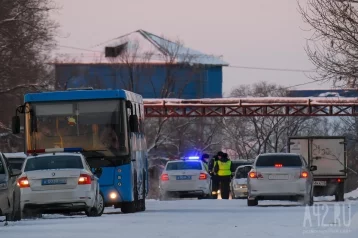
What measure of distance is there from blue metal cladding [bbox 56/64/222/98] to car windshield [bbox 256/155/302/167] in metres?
78.1

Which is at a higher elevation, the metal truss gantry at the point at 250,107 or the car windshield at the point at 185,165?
the metal truss gantry at the point at 250,107

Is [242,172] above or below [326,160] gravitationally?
below

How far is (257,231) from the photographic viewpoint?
18609mm

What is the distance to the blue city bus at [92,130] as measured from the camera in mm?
28812

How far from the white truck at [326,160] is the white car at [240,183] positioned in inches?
105

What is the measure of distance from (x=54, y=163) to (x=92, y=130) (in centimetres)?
282

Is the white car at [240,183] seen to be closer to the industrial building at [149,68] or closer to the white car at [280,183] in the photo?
the white car at [280,183]

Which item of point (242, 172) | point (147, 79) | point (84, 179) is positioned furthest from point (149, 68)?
point (84, 179)

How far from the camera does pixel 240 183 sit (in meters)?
48.7

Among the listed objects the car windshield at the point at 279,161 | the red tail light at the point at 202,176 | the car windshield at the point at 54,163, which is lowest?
the red tail light at the point at 202,176

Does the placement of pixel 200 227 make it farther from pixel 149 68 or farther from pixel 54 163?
pixel 149 68

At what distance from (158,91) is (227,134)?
8.11 m

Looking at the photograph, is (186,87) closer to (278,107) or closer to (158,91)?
(158,91)

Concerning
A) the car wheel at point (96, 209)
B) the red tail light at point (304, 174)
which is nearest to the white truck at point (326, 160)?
the red tail light at point (304, 174)
